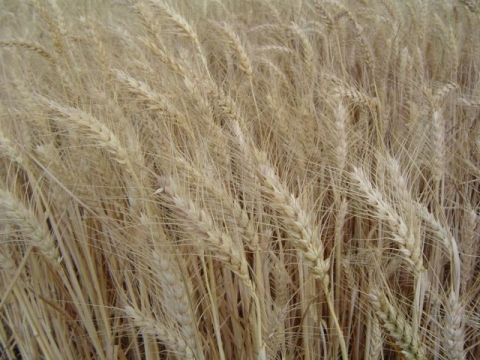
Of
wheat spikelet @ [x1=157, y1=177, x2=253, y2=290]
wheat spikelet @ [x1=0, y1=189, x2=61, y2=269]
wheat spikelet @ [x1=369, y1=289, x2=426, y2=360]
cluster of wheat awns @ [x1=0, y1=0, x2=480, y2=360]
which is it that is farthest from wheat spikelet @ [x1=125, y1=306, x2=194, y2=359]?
wheat spikelet @ [x1=369, y1=289, x2=426, y2=360]

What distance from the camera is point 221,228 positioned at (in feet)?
2.98

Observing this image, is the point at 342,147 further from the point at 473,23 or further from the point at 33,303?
the point at 473,23

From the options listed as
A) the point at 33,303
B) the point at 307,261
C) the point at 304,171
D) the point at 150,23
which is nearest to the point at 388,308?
the point at 307,261

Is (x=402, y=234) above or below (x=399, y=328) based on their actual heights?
above

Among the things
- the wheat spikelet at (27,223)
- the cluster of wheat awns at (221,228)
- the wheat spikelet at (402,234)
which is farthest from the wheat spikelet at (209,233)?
the wheat spikelet at (27,223)

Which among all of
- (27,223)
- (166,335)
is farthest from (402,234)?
(27,223)

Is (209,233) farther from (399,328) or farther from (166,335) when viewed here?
(399,328)

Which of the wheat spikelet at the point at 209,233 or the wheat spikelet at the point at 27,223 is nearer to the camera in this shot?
the wheat spikelet at the point at 209,233

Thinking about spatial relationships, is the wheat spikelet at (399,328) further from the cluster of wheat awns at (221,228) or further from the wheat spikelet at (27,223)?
the wheat spikelet at (27,223)

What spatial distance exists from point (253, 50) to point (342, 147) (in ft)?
3.53

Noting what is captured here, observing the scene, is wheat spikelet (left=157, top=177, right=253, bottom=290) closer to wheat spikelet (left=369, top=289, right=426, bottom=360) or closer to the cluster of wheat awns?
the cluster of wheat awns

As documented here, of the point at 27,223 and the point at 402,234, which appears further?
the point at 27,223

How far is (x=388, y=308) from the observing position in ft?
2.57

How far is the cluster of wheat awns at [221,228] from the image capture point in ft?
2.80
